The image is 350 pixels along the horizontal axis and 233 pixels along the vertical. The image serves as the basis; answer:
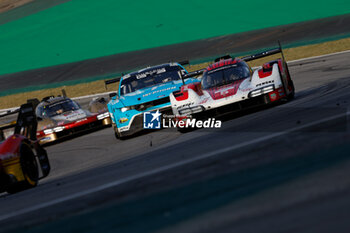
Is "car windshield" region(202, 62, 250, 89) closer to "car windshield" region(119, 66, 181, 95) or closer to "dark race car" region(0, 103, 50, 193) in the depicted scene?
"car windshield" region(119, 66, 181, 95)

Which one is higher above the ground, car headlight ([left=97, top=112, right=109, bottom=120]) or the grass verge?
the grass verge

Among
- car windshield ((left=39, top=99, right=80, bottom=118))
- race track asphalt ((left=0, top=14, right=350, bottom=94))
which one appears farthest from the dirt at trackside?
car windshield ((left=39, top=99, right=80, bottom=118))

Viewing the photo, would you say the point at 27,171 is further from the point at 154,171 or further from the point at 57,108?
the point at 57,108

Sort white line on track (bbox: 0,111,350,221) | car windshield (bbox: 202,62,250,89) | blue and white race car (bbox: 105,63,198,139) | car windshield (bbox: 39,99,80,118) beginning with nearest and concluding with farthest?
white line on track (bbox: 0,111,350,221) < car windshield (bbox: 202,62,250,89) < blue and white race car (bbox: 105,63,198,139) < car windshield (bbox: 39,99,80,118)


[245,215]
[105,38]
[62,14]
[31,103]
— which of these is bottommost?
[245,215]

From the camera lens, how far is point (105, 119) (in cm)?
1487

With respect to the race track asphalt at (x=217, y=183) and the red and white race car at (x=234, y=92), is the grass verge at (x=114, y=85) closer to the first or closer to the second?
the red and white race car at (x=234, y=92)

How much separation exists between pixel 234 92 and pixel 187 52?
53.6ft

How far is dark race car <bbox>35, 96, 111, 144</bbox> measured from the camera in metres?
14.4

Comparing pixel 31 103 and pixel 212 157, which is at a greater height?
pixel 31 103

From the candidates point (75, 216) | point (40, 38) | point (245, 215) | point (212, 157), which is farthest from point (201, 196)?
point (40, 38)

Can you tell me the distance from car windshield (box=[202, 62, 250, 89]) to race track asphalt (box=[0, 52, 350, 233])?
1.09m

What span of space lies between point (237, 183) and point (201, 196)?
1.31 ft

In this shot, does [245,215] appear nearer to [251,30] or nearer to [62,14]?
[251,30]
